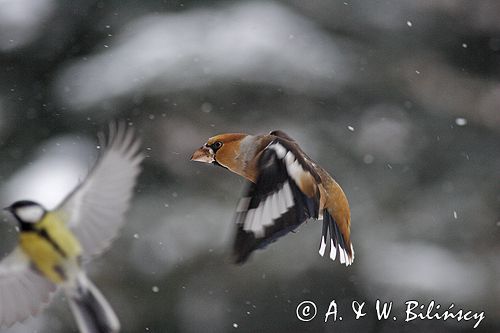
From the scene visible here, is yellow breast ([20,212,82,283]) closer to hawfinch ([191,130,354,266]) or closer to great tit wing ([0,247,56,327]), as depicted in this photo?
great tit wing ([0,247,56,327])

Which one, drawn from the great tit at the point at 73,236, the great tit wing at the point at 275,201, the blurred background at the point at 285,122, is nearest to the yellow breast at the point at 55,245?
the great tit at the point at 73,236

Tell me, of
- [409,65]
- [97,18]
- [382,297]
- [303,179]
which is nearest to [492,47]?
[409,65]

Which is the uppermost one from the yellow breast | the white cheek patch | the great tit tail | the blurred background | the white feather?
the white cheek patch

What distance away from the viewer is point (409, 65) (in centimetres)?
348

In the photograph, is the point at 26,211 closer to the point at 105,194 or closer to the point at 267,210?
the point at 105,194

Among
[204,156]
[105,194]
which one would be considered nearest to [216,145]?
[204,156]

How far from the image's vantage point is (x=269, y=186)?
0.58 meters

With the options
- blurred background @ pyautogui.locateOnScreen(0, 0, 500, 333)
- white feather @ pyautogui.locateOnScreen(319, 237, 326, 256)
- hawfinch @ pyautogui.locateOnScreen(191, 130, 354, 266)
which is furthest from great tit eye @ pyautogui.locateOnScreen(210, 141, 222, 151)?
blurred background @ pyautogui.locateOnScreen(0, 0, 500, 333)

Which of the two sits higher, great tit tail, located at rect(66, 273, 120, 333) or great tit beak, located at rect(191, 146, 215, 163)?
great tit beak, located at rect(191, 146, 215, 163)

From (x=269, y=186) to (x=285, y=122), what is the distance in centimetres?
165

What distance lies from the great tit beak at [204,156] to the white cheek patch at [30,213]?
14 cm

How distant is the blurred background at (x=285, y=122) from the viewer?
8.44 feet

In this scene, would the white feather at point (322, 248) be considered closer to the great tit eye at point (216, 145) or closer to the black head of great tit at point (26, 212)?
the great tit eye at point (216, 145)

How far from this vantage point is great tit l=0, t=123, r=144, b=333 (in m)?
0.55
